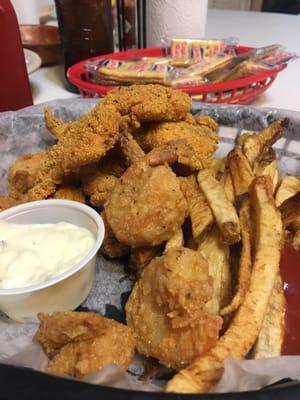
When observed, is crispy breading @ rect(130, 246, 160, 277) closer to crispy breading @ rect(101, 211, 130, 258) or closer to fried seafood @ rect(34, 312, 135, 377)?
crispy breading @ rect(101, 211, 130, 258)

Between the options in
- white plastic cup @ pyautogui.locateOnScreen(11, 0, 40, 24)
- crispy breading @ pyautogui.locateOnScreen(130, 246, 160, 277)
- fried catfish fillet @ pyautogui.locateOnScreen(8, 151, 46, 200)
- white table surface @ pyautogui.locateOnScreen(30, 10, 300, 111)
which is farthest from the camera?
white plastic cup @ pyautogui.locateOnScreen(11, 0, 40, 24)

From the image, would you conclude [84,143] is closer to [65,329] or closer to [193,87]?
[65,329]

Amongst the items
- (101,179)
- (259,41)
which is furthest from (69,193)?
(259,41)

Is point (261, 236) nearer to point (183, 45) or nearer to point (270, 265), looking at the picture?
point (270, 265)

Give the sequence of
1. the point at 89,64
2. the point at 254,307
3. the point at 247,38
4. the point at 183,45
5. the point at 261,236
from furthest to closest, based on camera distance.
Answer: the point at 247,38, the point at 183,45, the point at 89,64, the point at 261,236, the point at 254,307

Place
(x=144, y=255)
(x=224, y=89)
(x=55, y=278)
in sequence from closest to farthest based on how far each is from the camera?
(x=55, y=278) → (x=144, y=255) → (x=224, y=89)

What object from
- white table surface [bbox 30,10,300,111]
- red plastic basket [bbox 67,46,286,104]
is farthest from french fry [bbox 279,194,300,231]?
white table surface [bbox 30,10,300,111]

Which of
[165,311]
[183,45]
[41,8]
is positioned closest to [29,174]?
[165,311]
